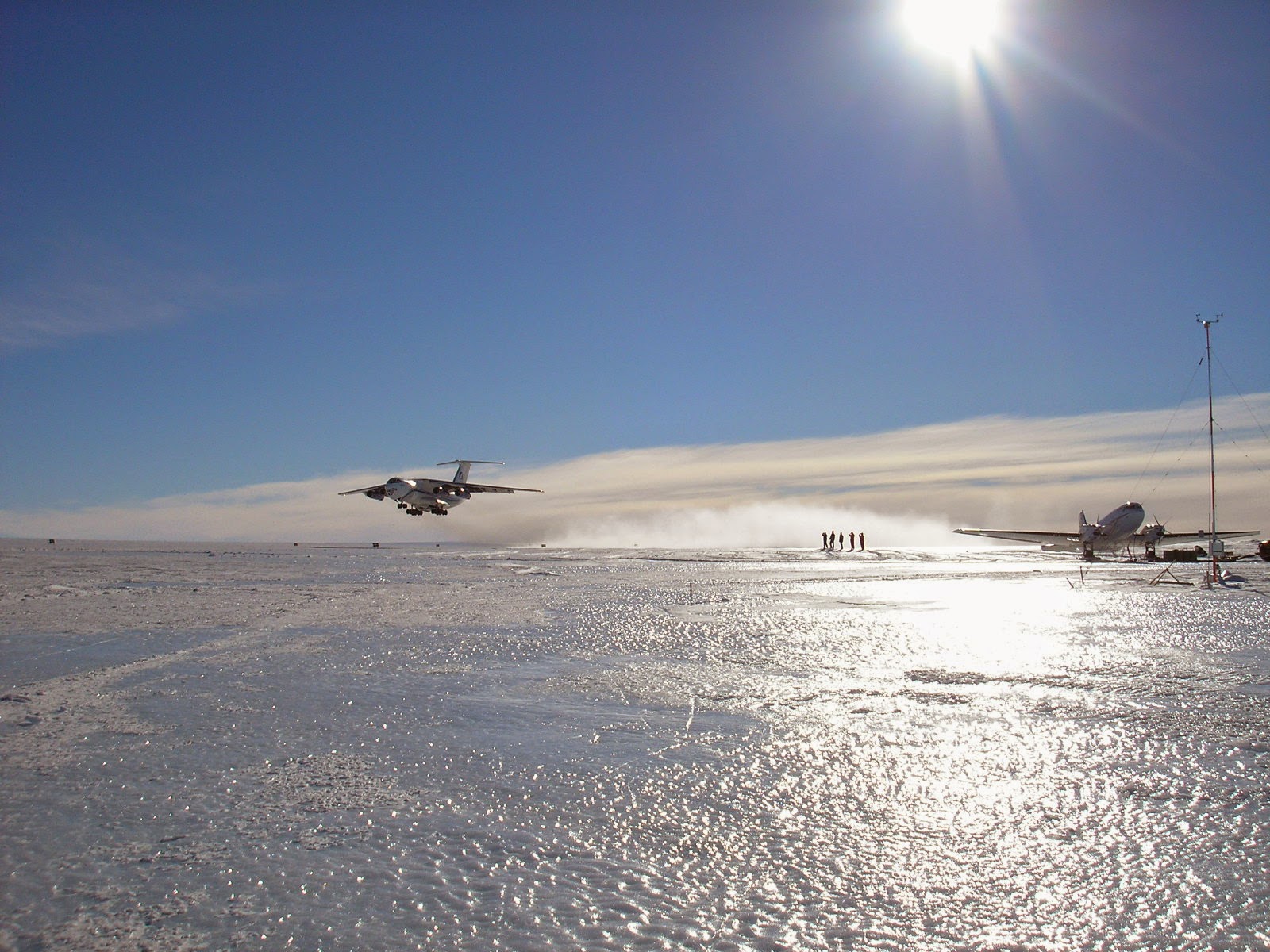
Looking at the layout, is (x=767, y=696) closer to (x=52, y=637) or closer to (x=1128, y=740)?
(x=1128, y=740)

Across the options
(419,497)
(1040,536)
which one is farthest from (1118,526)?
(419,497)

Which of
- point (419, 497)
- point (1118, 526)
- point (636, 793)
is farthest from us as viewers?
point (419, 497)

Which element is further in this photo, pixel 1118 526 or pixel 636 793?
pixel 1118 526

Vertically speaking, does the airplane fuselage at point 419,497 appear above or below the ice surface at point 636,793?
above

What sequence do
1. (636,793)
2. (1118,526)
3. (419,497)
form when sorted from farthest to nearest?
(419,497) < (1118,526) < (636,793)

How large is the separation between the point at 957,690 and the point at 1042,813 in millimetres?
3591

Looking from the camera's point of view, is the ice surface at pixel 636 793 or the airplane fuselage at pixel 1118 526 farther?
the airplane fuselage at pixel 1118 526

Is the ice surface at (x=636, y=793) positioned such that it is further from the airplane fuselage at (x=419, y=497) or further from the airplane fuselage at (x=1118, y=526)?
the airplane fuselage at (x=419, y=497)

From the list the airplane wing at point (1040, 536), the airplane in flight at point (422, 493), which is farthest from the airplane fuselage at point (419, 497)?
the airplane wing at point (1040, 536)

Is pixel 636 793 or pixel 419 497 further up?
pixel 419 497

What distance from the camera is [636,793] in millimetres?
4898

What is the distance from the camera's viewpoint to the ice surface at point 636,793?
11.0ft

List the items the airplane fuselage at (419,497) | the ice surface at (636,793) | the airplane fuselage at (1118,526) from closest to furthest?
the ice surface at (636,793) < the airplane fuselage at (1118,526) < the airplane fuselage at (419,497)

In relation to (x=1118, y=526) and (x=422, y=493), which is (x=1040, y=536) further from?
(x=422, y=493)
